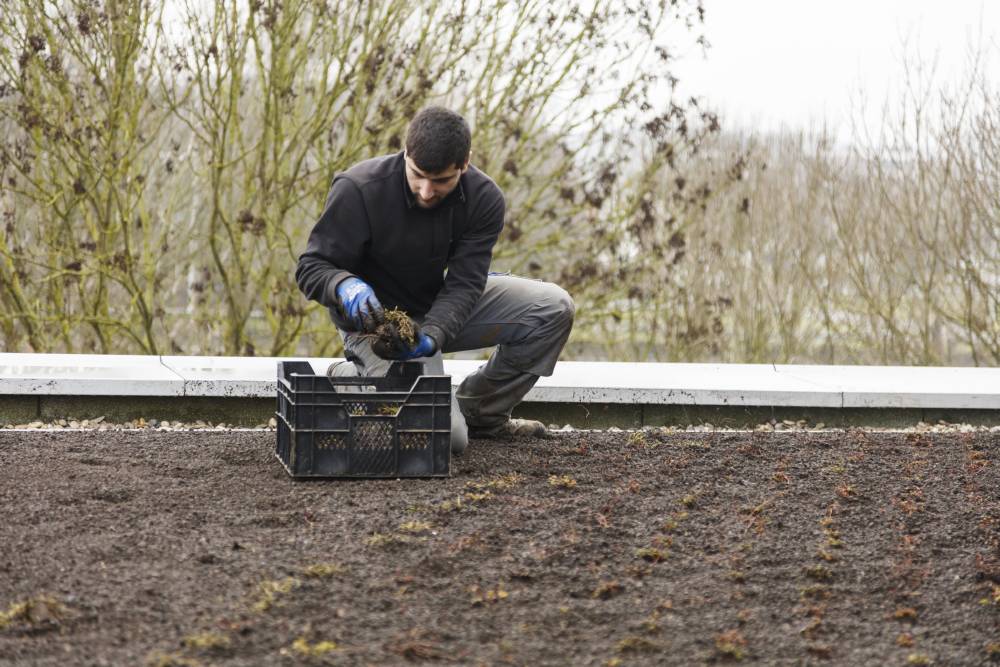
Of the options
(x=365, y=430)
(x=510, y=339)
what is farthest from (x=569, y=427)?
A: (x=365, y=430)

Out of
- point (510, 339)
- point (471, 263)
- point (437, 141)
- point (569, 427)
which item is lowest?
point (569, 427)

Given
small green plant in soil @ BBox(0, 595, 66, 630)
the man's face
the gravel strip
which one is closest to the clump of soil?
the man's face

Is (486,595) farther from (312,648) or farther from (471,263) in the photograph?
(471,263)

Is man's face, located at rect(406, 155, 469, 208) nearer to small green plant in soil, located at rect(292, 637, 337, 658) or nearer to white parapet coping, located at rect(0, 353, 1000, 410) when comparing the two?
white parapet coping, located at rect(0, 353, 1000, 410)

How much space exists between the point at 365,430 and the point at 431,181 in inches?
32.3

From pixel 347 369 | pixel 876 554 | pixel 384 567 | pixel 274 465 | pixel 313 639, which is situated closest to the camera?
pixel 313 639

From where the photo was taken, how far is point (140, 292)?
267 inches

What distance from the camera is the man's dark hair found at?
329cm

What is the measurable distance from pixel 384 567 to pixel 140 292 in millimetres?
4876

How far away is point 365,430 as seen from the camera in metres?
3.33

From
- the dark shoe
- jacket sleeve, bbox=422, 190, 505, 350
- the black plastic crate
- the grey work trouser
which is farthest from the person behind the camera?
the dark shoe

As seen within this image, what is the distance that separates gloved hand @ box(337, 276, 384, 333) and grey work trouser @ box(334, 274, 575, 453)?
1.78 ft

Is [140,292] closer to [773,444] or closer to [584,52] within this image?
[584,52]

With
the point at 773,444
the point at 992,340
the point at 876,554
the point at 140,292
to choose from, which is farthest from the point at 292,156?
the point at 876,554
